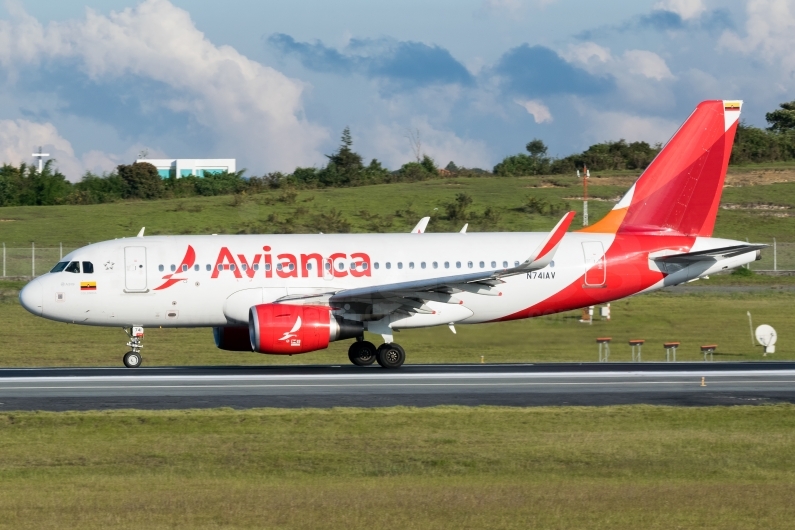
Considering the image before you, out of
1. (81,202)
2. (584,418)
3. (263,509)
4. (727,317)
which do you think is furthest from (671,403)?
(81,202)

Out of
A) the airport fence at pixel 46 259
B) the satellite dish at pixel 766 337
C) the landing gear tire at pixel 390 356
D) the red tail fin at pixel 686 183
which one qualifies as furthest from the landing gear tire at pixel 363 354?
the airport fence at pixel 46 259

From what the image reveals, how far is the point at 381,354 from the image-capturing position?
26.9m

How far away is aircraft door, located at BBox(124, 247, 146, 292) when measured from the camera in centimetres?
2730

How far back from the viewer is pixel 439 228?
66688 millimetres

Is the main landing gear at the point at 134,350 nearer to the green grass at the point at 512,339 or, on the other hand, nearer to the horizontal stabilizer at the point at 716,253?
the green grass at the point at 512,339

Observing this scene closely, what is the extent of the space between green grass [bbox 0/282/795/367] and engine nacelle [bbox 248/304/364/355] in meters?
4.43

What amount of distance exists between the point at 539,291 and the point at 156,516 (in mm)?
17840

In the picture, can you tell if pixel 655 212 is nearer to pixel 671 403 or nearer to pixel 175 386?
pixel 671 403

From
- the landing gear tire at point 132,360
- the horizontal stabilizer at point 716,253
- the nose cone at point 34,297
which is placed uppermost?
the horizontal stabilizer at point 716,253

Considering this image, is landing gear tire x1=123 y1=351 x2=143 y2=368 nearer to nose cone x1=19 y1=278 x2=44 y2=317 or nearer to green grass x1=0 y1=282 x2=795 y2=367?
nose cone x1=19 y1=278 x2=44 y2=317

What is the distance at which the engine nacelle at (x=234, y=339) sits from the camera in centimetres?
2761

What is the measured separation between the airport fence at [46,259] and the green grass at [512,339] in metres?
10.2

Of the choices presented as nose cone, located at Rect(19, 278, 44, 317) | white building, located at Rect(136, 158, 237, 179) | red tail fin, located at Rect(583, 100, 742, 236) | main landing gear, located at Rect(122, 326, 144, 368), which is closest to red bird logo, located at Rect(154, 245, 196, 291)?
main landing gear, located at Rect(122, 326, 144, 368)

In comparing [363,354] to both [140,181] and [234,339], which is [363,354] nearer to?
[234,339]
